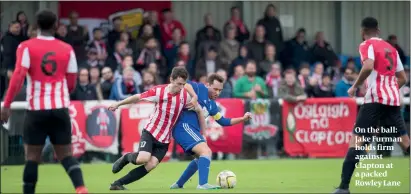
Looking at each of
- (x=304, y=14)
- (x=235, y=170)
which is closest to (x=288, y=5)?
(x=304, y=14)

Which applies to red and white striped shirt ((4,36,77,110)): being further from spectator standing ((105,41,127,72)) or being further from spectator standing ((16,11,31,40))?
spectator standing ((105,41,127,72))

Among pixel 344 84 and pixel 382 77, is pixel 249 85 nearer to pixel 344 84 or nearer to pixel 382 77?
pixel 344 84

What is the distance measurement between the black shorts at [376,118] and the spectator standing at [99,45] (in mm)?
10355

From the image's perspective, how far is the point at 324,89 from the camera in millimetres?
21359

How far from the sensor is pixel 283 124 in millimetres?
20516

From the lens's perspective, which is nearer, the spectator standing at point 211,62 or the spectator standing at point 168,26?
the spectator standing at point 211,62

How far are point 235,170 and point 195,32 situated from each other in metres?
8.16

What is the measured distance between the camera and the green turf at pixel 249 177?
42.5 ft

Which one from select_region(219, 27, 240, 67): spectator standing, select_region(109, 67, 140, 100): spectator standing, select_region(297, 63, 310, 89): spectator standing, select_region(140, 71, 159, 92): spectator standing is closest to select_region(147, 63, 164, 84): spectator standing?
select_region(140, 71, 159, 92): spectator standing

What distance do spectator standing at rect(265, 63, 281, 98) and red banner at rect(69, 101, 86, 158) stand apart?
4.36 metres

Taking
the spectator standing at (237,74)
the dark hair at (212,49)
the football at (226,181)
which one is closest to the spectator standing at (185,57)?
the dark hair at (212,49)

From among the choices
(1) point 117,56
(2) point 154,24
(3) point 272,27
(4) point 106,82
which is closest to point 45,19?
(4) point 106,82

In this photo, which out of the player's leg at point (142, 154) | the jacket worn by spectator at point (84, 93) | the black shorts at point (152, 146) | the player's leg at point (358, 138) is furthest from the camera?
the jacket worn by spectator at point (84, 93)

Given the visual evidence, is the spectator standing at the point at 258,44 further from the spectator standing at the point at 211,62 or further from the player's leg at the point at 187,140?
the player's leg at the point at 187,140
